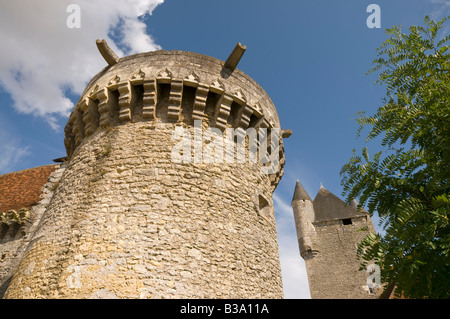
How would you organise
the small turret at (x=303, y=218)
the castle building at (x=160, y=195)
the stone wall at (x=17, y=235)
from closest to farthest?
the castle building at (x=160, y=195), the stone wall at (x=17, y=235), the small turret at (x=303, y=218)

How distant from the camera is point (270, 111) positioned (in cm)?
696

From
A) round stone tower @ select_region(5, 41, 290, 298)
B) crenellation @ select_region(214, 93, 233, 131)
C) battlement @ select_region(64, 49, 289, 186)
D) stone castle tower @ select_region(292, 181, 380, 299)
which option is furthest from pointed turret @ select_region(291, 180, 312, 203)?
crenellation @ select_region(214, 93, 233, 131)

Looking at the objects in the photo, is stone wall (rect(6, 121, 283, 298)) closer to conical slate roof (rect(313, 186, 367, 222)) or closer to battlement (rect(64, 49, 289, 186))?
battlement (rect(64, 49, 289, 186))

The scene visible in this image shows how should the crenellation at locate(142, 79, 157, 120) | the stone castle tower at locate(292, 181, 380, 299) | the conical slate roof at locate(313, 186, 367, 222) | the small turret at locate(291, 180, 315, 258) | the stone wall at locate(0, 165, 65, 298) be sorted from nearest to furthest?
the crenellation at locate(142, 79, 157, 120) → the stone wall at locate(0, 165, 65, 298) → the stone castle tower at locate(292, 181, 380, 299) → the small turret at locate(291, 180, 315, 258) → the conical slate roof at locate(313, 186, 367, 222)

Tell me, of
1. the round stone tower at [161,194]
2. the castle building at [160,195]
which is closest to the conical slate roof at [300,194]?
the castle building at [160,195]

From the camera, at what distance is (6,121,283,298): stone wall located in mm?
4090

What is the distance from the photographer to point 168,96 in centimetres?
582

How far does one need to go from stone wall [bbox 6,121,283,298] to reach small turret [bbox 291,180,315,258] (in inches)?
474

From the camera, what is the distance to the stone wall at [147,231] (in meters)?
4.09

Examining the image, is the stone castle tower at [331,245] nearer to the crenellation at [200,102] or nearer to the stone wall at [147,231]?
the stone wall at [147,231]
